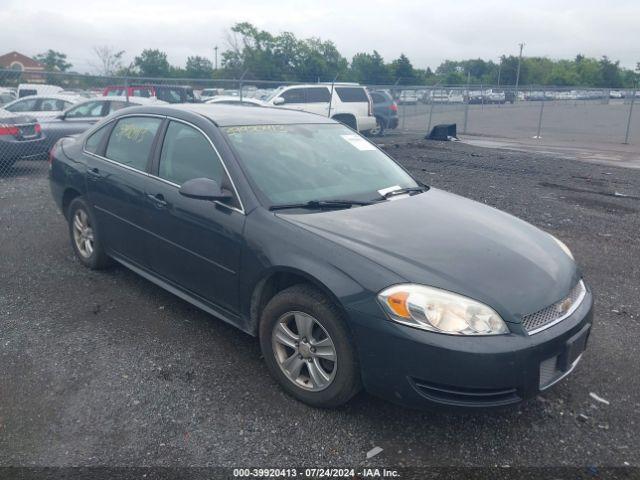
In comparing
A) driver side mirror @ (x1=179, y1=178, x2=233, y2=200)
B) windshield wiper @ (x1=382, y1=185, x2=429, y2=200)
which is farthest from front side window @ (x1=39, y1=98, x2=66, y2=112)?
windshield wiper @ (x1=382, y1=185, x2=429, y2=200)

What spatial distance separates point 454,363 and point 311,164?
1.88m

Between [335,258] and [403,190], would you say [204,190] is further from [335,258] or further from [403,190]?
[403,190]

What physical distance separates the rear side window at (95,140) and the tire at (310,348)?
272 cm

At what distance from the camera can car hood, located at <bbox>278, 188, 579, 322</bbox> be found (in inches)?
114

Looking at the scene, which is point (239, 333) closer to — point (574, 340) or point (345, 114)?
point (574, 340)

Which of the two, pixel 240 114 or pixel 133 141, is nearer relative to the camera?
pixel 240 114

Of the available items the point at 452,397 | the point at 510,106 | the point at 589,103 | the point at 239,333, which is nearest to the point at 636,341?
the point at 452,397

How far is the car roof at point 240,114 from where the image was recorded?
4207 mm

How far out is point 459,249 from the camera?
10.5 ft

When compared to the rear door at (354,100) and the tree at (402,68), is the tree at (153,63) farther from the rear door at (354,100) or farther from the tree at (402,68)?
the rear door at (354,100)

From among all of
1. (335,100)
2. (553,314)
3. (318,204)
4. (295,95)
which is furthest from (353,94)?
(553,314)

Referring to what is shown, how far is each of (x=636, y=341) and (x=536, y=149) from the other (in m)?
15.1

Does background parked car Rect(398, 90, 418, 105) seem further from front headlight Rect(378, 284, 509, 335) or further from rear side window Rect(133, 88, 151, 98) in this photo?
front headlight Rect(378, 284, 509, 335)

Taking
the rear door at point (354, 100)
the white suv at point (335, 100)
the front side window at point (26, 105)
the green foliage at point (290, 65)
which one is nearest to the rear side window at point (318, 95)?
the white suv at point (335, 100)
